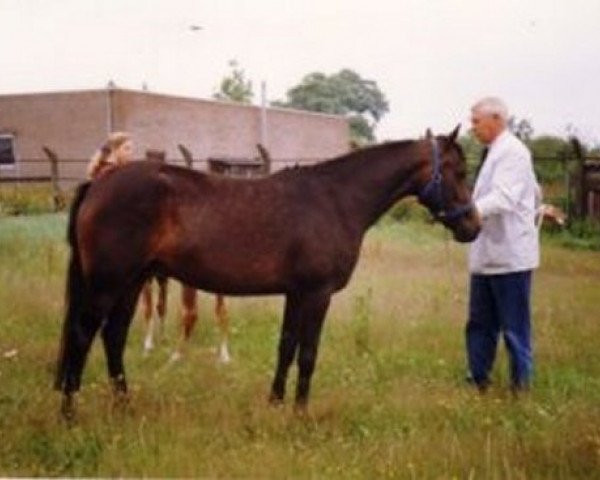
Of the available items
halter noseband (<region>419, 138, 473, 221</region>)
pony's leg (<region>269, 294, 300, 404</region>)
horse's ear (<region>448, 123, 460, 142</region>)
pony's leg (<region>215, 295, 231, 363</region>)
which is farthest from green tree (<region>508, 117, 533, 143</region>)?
pony's leg (<region>215, 295, 231, 363</region>)

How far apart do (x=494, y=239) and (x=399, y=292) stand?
1.71 meters

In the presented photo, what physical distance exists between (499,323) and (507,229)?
0.69 metres

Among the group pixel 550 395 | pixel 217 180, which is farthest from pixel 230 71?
pixel 550 395

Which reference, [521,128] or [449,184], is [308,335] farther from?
[521,128]

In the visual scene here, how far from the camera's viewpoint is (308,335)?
5.51 meters

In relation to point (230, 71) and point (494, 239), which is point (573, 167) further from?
point (230, 71)

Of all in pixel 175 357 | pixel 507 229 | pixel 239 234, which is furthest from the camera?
pixel 175 357

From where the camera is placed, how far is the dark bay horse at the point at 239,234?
210 inches

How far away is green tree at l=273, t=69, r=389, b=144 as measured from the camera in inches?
217

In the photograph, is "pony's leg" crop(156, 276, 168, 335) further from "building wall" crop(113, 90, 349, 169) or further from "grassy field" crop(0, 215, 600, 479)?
"building wall" crop(113, 90, 349, 169)

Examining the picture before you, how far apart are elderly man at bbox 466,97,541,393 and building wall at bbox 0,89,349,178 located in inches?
108

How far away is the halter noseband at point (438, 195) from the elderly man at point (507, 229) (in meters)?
0.11

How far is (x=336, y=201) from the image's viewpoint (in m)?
5.60

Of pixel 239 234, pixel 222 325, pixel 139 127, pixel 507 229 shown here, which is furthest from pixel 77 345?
pixel 139 127
